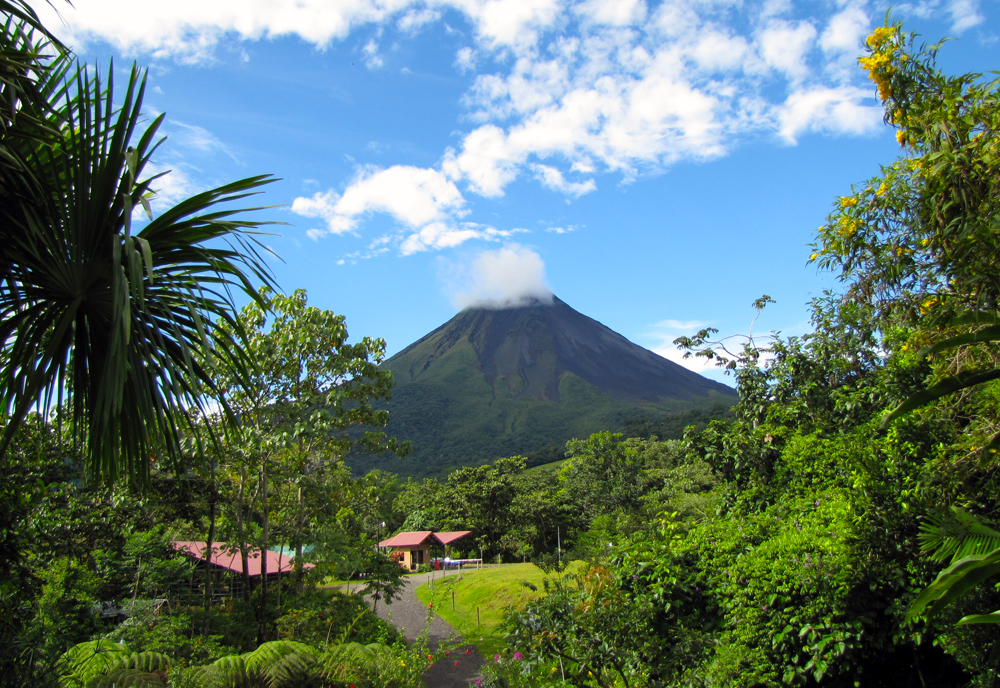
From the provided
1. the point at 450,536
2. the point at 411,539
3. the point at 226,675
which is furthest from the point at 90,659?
the point at 411,539

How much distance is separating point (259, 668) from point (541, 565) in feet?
16.0

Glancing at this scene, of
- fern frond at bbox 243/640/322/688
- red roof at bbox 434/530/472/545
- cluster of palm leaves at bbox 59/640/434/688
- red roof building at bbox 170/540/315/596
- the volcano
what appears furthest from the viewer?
the volcano

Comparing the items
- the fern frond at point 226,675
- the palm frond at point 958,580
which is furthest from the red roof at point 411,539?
the palm frond at point 958,580

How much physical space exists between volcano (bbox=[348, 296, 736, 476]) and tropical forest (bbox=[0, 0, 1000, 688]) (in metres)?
97.8

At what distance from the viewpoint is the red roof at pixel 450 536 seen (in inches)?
1882

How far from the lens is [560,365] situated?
178250mm

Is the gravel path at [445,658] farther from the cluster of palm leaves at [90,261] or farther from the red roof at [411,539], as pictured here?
the red roof at [411,539]

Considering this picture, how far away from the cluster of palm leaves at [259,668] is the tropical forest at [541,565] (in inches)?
1.3

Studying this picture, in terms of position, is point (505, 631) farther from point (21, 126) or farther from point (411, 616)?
point (411, 616)

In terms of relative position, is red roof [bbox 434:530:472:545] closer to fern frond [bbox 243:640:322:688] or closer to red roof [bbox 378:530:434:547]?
red roof [bbox 378:530:434:547]

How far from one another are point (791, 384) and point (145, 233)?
24.6ft

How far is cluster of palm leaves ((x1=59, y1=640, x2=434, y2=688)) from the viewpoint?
5219 mm

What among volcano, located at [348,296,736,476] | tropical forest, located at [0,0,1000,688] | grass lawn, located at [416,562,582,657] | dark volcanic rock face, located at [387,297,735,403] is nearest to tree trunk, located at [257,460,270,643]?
tropical forest, located at [0,0,1000,688]

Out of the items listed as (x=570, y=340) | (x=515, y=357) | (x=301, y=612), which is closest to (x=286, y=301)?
(x=301, y=612)
